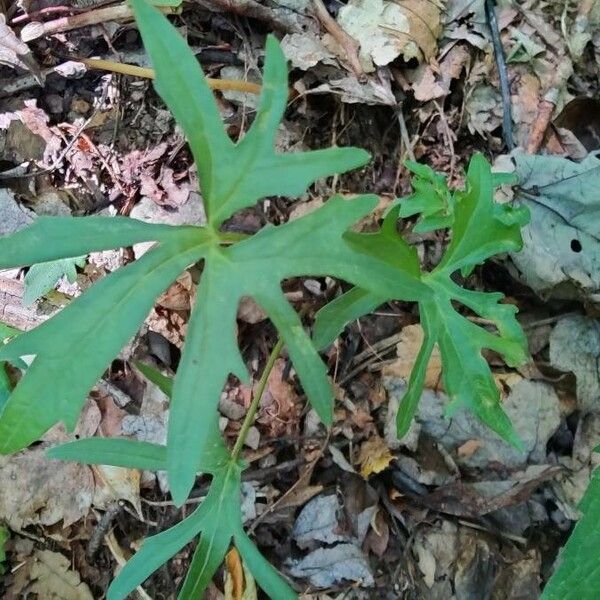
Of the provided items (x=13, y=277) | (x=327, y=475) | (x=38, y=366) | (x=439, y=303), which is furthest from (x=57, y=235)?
(x=327, y=475)

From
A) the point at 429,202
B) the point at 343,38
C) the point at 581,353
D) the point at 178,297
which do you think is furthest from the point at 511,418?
the point at 343,38

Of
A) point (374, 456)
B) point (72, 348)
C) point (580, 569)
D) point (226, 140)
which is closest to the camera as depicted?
point (72, 348)

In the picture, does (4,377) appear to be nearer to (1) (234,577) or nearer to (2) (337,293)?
(1) (234,577)

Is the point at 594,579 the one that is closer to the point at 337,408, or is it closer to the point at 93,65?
the point at 337,408

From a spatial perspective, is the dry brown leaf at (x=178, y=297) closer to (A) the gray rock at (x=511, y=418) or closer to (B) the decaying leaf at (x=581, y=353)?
(A) the gray rock at (x=511, y=418)

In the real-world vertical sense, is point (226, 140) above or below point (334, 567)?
above

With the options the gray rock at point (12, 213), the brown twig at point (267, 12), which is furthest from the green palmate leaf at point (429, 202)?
the gray rock at point (12, 213)
